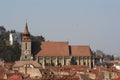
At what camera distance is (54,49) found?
119 m

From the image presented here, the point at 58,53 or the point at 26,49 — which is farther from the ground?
the point at 26,49

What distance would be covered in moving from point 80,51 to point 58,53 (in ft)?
18.2

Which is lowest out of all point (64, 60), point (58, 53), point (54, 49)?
point (64, 60)

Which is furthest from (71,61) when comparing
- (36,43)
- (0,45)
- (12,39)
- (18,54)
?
(12,39)

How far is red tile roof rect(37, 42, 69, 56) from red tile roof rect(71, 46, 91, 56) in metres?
1.87

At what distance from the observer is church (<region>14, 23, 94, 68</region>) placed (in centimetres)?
11482

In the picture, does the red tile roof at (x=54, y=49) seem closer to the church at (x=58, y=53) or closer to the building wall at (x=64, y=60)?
the church at (x=58, y=53)

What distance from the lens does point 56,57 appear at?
117m

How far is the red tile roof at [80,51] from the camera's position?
4638 inches

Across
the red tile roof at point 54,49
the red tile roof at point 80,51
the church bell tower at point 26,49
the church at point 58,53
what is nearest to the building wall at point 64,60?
the church at point 58,53

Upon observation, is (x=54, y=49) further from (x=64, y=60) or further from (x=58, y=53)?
(x=64, y=60)

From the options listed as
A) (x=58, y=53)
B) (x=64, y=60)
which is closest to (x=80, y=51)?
(x=64, y=60)

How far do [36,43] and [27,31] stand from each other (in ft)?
12.3

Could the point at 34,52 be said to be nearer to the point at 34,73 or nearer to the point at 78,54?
the point at 78,54
